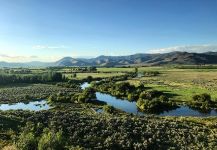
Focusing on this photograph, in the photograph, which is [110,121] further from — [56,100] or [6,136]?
[56,100]

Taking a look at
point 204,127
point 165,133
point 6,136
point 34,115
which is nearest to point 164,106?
point 204,127

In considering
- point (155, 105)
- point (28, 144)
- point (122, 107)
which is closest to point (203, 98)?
point (155, 105)

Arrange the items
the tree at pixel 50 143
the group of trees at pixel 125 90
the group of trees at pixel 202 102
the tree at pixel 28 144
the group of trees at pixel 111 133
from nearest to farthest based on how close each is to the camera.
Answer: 1. the tree at pixel 50 143
2. the tree at pixel 28 144
3. the group of trees at pixel 111 133
4. the group of trees at pixel 202 102
5. the group of trees at pixel 125 90

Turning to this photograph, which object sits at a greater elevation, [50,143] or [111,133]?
[50,143]

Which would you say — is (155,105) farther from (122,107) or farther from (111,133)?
(111,133)

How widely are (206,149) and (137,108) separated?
4484cm

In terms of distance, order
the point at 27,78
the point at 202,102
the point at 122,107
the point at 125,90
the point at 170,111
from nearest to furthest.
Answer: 1. the point at 170,111
2. the point at 202,102
3. the point at 122,107
4. the point at 125,90
5. the point at 27,78

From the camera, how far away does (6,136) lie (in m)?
59.8

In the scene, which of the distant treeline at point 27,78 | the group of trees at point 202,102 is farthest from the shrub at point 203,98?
the distant treeline at point 27,78

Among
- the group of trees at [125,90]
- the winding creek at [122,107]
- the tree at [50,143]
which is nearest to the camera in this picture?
the tree at [50,143]

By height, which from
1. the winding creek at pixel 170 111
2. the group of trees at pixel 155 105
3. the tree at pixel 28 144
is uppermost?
the tree at pixel 28 144

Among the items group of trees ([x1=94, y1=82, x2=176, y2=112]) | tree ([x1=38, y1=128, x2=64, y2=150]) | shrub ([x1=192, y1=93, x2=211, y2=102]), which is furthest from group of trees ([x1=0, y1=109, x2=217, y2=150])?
shrub ([x1=192, y1=93, x2=211, y2=102])

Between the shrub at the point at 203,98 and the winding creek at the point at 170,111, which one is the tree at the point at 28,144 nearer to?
the winding creek at the point at 170,111

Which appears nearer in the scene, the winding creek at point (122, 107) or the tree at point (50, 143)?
the tree at point (50, 143)
